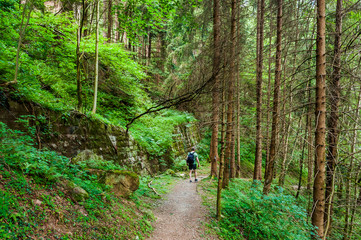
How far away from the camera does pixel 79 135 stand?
5.82 meters

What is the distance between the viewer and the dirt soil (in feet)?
14.4

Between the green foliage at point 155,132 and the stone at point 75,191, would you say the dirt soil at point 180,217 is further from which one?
the green foliage at point 155,132

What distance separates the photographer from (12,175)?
2.86 meters

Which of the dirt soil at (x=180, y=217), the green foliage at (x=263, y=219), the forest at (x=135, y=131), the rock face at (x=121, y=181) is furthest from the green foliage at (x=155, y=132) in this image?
the green foliage at (x=263, y=219)

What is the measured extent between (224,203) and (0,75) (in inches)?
313

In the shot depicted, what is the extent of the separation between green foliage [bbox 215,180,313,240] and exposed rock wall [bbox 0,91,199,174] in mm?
4612

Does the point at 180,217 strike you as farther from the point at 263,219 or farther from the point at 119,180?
the point at 263,219

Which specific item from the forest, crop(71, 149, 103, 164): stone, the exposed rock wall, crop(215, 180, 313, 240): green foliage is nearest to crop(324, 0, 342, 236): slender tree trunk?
the forest

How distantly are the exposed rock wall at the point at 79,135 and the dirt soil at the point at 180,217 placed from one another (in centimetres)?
257

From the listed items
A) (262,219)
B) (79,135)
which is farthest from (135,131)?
(262,219)

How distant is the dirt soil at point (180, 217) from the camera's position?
4398mm

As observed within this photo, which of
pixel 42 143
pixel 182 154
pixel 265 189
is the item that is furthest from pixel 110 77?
pixel 265 189

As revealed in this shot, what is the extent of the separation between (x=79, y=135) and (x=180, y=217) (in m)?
4.30

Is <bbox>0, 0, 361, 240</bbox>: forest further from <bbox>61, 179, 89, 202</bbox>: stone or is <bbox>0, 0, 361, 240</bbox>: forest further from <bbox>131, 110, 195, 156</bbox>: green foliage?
<bbox>131, 110, 195, 156</bbox>: green foliage
